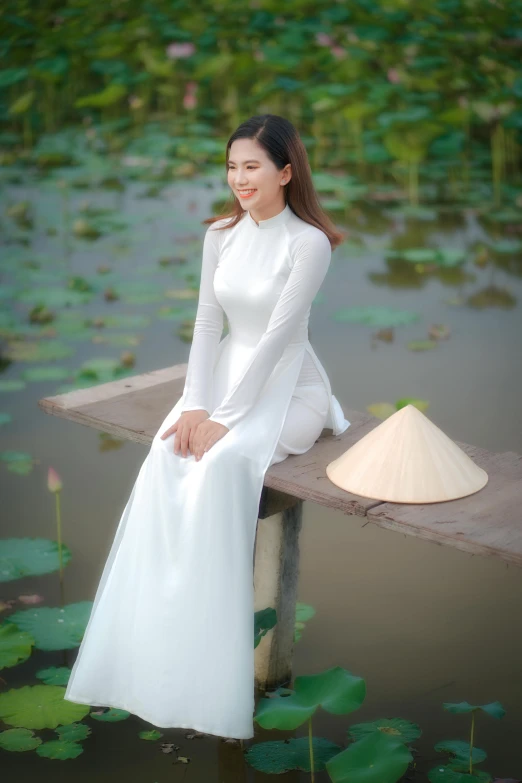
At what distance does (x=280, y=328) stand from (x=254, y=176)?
0.32 meters

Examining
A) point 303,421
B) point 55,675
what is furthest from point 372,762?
point 55,675

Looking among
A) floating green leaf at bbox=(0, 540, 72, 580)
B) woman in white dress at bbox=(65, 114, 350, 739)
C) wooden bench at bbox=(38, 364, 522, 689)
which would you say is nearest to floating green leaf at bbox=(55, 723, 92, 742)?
woman in white dress at bbox=(65, 114, 350, 739)

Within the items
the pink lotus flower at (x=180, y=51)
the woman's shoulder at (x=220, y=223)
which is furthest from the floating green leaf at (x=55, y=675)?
the pink lotus flower at (x=180, y=51)

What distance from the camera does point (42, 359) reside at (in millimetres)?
4441

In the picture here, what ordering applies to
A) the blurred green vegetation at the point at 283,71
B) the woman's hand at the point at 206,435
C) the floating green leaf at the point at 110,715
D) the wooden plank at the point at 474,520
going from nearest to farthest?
the wooden plank at the point at 474,520
the woman's hand at the point at 206,435
the floating green leaf at the point at 110,715
the blurred green vegetation at the point at 283,71

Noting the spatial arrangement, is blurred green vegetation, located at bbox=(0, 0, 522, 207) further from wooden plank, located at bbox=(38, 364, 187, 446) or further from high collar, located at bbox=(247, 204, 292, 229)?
high collar, located at bbox=(247, 204, 292, 229)

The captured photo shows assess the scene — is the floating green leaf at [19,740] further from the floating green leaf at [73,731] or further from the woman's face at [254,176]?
the woman's face at [254,176]

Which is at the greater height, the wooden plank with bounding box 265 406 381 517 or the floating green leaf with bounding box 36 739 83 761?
the wooden plank with bounding box 265 406 381 517

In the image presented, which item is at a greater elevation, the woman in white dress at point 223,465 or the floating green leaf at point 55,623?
the woman in white dress at point 223,465

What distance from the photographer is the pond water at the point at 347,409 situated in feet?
8.05

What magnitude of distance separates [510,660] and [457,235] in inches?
153

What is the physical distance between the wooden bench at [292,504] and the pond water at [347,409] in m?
0.27

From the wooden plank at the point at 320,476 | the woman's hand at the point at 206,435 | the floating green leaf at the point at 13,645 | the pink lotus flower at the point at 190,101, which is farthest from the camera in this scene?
the pink lotus flower at the point at 190,101

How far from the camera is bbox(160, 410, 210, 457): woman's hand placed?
2.26 m
